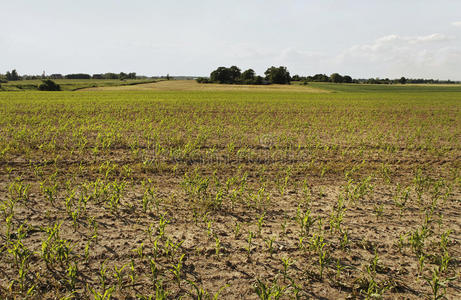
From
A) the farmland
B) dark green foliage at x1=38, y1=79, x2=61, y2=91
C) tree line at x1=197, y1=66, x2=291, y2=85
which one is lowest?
the farmland

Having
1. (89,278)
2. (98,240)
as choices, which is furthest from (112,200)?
(89,278)

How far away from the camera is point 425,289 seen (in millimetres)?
4078

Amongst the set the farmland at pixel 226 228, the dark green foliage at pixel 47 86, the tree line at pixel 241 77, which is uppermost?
the tree line at pixel 241 77

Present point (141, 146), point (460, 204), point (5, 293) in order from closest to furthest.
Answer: point (5, 293)
point (460, 204)
point (141, 146)

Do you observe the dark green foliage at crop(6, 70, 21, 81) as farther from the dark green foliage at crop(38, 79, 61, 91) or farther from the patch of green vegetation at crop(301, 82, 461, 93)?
the patch of green vegetation at crop(301, 82, 461, 93)

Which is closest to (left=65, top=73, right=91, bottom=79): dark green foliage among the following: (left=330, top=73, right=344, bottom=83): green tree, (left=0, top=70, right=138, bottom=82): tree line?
(left=0, top=70, right=138, bottom=82): tree line

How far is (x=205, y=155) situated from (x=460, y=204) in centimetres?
792

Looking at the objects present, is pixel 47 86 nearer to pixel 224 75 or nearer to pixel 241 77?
pixel 224 75

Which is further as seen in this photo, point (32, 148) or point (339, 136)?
point (339, 136)

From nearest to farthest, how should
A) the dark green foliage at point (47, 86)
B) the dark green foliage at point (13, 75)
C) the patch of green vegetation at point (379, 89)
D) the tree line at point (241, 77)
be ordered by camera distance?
the dark green foliage at point (47, 86), the patch of green vegetation at point (379, 89), the tree line at point (241, 77), the dark green foliage at point (13, 75)

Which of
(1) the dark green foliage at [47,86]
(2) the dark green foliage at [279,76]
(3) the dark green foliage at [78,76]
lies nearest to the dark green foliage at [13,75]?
(3) the dark green foliage at [78,76]

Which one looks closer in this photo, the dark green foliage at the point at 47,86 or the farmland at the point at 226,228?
the farmland at the point at 226,228

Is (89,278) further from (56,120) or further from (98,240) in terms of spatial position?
(56,120)

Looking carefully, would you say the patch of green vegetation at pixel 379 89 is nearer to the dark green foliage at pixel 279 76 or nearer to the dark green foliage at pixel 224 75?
the dark green foliage at pixel 279 76
